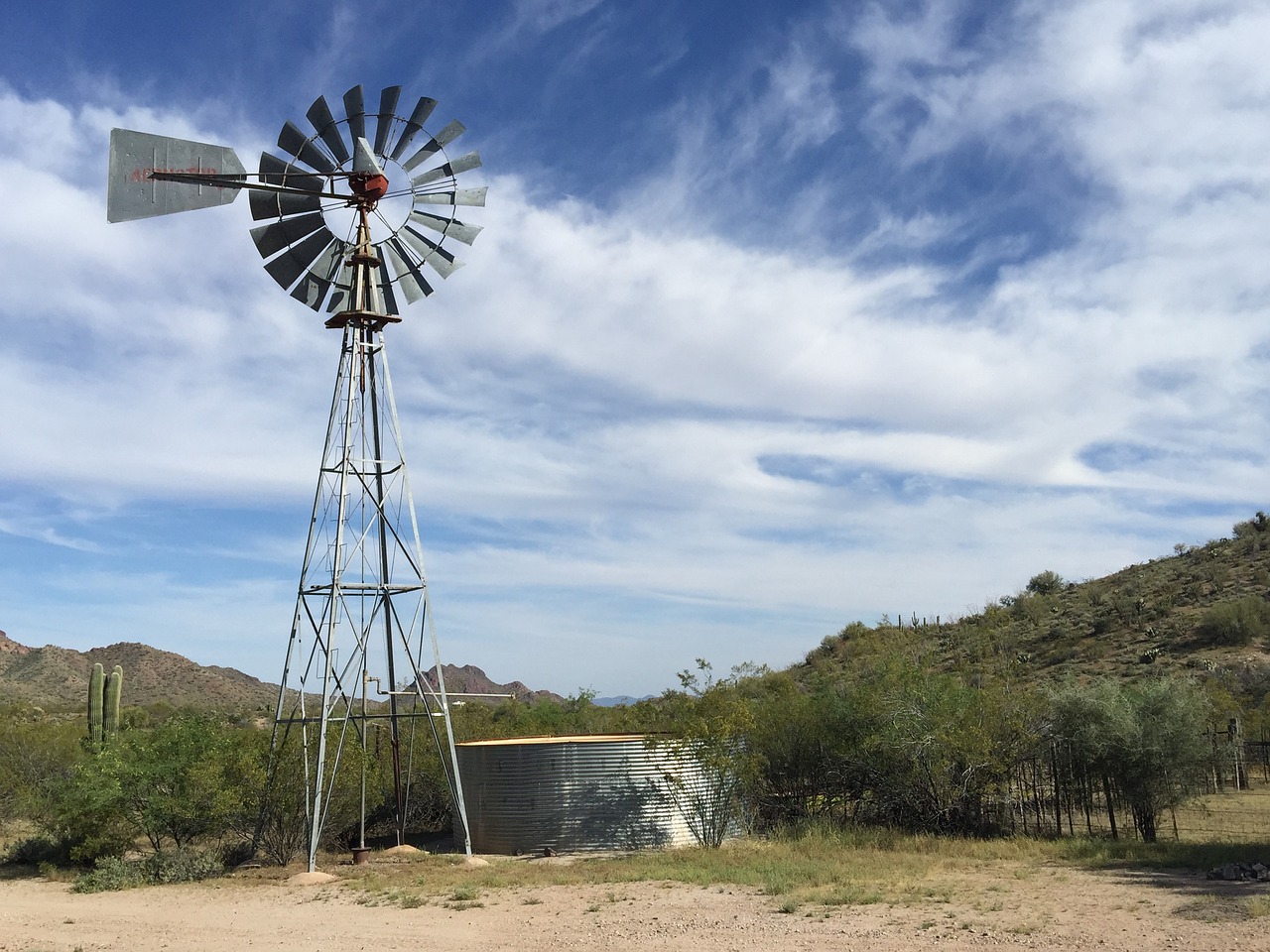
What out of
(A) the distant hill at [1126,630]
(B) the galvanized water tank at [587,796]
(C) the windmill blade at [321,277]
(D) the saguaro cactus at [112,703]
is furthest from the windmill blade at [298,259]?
(A) the distant hill at [1126,630]

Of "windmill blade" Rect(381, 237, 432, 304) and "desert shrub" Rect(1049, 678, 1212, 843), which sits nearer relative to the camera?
"desert shrub" Rect(1049, 678, 1212, 843)

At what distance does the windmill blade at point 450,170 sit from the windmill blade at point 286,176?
200 centimetres

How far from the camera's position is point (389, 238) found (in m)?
22.3

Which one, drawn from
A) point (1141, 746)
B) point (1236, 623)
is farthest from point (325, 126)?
point (1236, 623)

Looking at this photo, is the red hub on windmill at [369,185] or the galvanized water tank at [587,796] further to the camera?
the galvanized water tank at [587,796]

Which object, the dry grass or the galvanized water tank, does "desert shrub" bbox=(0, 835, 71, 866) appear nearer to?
the dry grass

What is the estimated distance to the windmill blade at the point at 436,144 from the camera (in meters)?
21.0

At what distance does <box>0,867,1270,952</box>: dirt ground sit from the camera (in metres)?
12.7

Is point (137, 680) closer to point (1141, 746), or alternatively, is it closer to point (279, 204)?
point (279, 204)

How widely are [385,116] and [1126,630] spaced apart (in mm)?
37294

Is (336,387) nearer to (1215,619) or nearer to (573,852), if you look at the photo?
(573,852)

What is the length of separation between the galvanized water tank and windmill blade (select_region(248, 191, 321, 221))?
40.6 feet

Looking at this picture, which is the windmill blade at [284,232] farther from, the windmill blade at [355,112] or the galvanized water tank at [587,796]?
the galvanized water tank at [587,796]

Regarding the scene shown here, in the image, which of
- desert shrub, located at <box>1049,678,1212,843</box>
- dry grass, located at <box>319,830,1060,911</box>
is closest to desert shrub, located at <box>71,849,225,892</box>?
dry grass, located at <box>319,830,1060,911</box>
